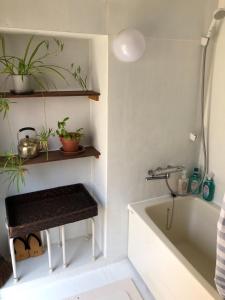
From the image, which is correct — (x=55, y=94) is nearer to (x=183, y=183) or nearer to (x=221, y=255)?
(x=183, y=183)

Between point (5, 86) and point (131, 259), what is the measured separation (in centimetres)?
165

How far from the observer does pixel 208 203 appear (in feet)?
6.51

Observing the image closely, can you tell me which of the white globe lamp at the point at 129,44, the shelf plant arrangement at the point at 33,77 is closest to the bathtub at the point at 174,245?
the shelf plant arrangement at the point at 33,77

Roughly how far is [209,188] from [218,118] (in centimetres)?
55

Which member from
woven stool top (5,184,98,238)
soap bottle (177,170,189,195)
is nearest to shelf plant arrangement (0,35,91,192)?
woven stool top (5,184,98,238)

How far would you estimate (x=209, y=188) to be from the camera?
1.98 metres

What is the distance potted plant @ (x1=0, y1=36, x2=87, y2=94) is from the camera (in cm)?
166

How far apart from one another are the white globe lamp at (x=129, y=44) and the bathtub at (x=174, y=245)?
1.11 m

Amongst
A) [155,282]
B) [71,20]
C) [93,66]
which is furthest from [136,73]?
[155,282]

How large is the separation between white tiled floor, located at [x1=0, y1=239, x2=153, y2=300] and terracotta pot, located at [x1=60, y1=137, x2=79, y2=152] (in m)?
0.91

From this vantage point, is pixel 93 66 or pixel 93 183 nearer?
pixel 93 66

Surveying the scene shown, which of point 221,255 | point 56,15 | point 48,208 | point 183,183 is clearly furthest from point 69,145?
point 221,255

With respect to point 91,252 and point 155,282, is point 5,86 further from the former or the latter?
point 155,282

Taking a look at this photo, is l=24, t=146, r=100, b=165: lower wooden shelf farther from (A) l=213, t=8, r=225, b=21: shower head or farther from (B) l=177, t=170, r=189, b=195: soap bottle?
(A) l=213, t=8, r=225, b=21: shower head
